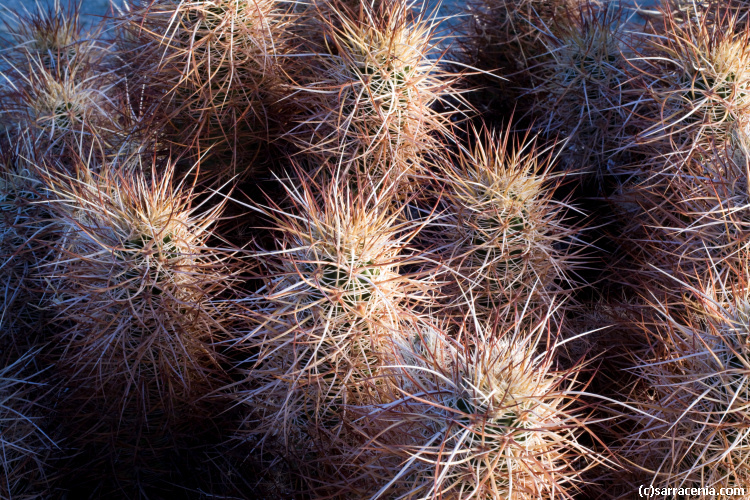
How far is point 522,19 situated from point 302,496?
1990mm

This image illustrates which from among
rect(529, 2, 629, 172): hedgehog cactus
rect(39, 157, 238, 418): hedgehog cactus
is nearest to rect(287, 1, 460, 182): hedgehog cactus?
rect(39, 157, 238, 418): hedgehog cactus

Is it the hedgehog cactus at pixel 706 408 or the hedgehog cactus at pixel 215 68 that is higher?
the hedgehog cactus at pixel 215 68

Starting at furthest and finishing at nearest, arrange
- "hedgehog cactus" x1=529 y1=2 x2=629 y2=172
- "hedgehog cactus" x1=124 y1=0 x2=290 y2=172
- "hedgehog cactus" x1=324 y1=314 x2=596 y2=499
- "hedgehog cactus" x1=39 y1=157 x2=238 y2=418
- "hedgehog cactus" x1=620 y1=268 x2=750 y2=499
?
1. "hedgehog cactus" x1=529 y1=2 x2=629 y2=172
2. "hedgehog cactus" x1=124 y1=0 x2=290 y2=172
3. "hedgehog cactus" x1=39 y1=157 x2=238 y2=418
4. "hedgehog cactus" x1=620 y1=268 x2=750 y2=499
5. "hedgehog cactus" x1=324 y1=314 x2=596 y2=499

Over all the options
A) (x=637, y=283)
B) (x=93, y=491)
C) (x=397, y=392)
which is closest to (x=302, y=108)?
(x=397, y=392)

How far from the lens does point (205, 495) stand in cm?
197

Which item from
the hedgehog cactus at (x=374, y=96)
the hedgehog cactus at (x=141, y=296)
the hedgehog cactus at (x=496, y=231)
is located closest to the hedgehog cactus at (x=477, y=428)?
the hedgehog cactus at (x=496, y=231)

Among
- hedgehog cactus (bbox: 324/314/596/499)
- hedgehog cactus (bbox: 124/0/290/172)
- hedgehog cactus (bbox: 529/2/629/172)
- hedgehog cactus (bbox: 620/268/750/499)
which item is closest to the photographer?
hedgehog cactus (bbox: 324/314/596/499)

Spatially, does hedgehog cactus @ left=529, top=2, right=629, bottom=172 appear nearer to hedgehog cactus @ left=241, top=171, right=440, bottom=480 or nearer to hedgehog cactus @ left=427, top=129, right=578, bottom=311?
hedgehog cactus @ left=427, top=129, right=578, bottom=311

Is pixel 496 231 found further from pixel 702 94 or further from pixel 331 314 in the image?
pixel 702 94

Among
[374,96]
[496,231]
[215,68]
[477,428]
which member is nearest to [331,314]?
[477,428]

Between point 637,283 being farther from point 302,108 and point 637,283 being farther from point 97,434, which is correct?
point 97,434

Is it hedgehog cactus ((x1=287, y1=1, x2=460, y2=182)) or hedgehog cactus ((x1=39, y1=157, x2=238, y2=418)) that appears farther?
hedgehog cactus ((x1=287, y1=1, x2=460, y2=182))

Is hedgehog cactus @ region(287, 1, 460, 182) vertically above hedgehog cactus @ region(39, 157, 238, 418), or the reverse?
hedgehog cactus @ region(287, 1, 460, 182)

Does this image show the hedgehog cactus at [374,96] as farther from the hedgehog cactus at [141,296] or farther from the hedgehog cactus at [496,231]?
the hedgehog cactus at [141,296]
